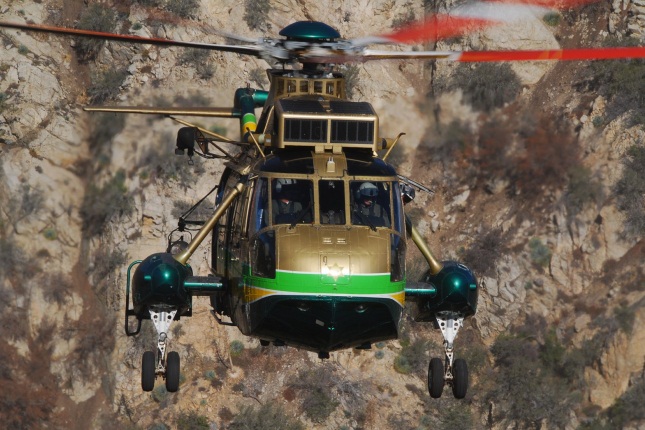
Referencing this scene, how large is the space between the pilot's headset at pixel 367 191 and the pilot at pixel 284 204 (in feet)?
3.02

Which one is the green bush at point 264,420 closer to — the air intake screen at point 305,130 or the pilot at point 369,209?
the air intake screen at point 305,130

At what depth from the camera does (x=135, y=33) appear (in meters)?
38.9

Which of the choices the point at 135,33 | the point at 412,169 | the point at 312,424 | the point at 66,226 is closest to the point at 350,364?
the point at 312,424

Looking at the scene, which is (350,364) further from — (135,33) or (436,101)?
(135,33)

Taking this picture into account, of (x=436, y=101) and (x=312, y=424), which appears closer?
(x=312, y=424)

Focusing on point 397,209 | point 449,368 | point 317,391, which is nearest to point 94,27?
point 317,391

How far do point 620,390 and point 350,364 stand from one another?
21.5 ft

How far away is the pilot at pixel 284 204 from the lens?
2081 cm

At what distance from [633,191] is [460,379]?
15157 millimetres

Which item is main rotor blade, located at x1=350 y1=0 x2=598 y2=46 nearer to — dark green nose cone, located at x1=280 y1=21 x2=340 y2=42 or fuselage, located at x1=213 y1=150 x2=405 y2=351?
dark green nose cone, located at x1=280 y1=21 x2=340 y2=42

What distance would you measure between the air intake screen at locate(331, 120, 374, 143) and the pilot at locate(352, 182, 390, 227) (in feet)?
3.16

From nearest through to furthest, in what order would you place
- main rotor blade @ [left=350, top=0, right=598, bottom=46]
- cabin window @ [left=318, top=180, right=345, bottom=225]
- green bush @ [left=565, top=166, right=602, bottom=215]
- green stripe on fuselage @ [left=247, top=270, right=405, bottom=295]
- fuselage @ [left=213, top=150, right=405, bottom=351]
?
green stripe on fuselage @ [left=247, top=270, right=405, bottom=295]
fuselage @ [left=213, top=150, right=405, bottom=351]
cabin window @ [left=318, top=180, right=345, bottom=225]
green bush @ [left=565, top=166, right=602, bottom=215]
main rotor blade @ [left=350, top=0, right=598, bottom=46]

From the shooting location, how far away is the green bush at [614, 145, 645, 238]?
36.1m

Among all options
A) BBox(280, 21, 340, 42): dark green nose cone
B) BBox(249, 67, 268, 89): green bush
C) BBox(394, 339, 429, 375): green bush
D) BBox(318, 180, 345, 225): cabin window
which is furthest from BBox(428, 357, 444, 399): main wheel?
BBox(249, 67, 268, 89): green bush
